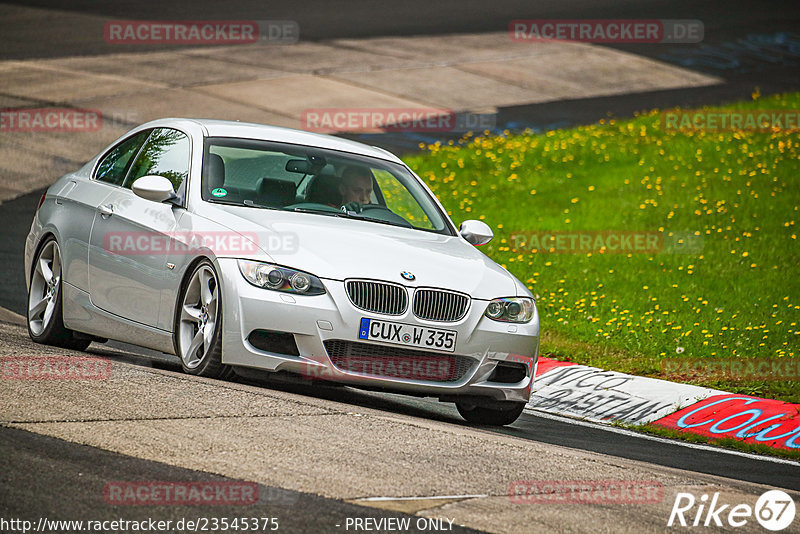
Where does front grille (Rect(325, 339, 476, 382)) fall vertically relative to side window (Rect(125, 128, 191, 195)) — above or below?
below

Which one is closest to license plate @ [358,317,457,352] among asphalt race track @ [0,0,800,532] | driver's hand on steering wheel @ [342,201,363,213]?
asphalt race track @ [0,0,800,532]

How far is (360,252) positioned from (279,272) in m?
0.54

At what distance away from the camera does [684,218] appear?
16.6 m

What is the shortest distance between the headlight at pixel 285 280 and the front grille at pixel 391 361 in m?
0.33

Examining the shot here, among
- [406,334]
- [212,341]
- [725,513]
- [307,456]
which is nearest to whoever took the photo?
[725,513]

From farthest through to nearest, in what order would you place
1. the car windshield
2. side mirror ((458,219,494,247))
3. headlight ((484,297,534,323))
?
side mirror ((458,219,494,247)), the car windshield, headlight ((484,297,534,323))

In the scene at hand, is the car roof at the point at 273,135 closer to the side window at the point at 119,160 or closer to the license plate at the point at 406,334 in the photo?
the side window at the point at 119,160

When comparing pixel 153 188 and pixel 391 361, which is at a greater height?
pixel 153 188

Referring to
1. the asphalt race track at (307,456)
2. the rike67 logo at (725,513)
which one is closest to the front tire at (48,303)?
the asphalt race track at (307,456)

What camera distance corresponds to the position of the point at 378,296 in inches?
291

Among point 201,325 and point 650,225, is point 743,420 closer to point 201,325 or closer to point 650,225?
point 201,325

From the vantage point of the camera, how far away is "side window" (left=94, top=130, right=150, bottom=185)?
9133mm

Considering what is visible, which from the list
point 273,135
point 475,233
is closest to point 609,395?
point 475,233

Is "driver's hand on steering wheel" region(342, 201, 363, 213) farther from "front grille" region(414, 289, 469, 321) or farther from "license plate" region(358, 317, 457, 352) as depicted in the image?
"license plate" region(358, 317, 457, 352)
